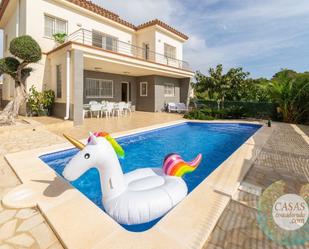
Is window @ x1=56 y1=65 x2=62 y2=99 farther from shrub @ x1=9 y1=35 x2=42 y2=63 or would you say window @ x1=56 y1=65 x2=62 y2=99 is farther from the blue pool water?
the blue pool water

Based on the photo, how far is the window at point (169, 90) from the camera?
64.7ft

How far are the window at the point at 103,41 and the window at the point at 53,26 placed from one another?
7.81 feet

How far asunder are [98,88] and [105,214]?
48.9 feet

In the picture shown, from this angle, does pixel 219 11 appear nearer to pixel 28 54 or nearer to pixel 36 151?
pixel 28 54

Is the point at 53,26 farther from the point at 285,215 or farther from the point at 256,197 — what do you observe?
the point at 285,215

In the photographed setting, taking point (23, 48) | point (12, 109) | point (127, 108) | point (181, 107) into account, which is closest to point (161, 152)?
point (12, 109)

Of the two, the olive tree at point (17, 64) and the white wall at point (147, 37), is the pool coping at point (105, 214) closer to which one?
the olive tree at point (17, 64)

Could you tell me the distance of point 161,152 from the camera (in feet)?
23.8

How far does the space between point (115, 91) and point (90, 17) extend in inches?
245

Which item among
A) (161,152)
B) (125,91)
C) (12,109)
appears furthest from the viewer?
(125,91)

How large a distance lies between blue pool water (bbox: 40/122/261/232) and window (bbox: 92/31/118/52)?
32.0ft

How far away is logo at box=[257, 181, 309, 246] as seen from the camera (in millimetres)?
2422

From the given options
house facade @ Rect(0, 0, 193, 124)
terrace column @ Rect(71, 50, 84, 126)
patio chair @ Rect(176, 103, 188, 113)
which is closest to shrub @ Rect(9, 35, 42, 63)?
house facade @ Rect(0, 0, 193, 124)

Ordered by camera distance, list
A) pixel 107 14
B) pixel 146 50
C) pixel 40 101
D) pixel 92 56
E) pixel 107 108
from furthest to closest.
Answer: pixel 146 50
pixel 107 14
pixel 107 108
pixel 40 101
pixel 92 56
